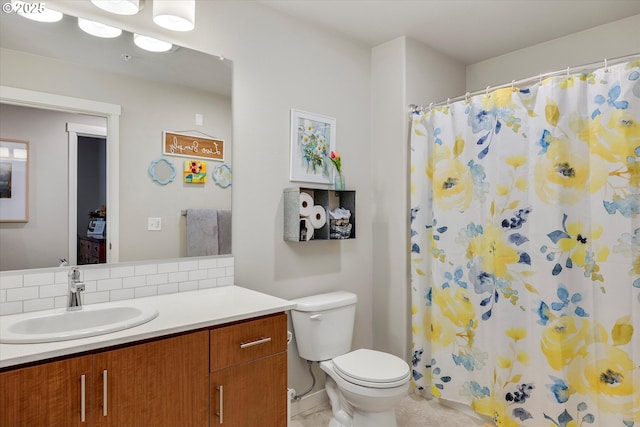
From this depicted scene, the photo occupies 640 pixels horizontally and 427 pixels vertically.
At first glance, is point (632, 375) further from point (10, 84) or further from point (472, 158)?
point (10, 84)

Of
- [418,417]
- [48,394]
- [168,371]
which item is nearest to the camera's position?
[48,394]

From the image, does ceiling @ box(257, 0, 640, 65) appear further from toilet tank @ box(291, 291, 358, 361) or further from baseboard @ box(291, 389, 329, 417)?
baseboard @ box(291, 389, 329, 417)

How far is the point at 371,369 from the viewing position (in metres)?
2.00

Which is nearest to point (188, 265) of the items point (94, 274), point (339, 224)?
point (94, 274)

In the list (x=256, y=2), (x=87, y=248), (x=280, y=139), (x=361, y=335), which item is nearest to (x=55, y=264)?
(x=87, y=248)

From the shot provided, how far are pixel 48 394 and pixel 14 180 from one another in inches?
34.7

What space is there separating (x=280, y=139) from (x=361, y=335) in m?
1.51

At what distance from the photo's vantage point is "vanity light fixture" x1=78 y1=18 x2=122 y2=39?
1.68m

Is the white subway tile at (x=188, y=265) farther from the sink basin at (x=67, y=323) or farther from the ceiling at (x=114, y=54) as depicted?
the ceiling at (x=114, y=54)

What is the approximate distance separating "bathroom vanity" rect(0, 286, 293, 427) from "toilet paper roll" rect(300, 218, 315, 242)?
58cm

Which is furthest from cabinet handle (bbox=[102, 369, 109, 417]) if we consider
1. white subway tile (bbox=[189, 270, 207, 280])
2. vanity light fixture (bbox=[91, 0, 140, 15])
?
vanity light fixture (bbox=[91, 0, 140, 15])

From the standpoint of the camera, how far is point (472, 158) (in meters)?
2.35

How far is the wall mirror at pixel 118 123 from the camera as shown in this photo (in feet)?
5.05

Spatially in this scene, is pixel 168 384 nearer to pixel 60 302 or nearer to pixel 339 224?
pixel 60 302
